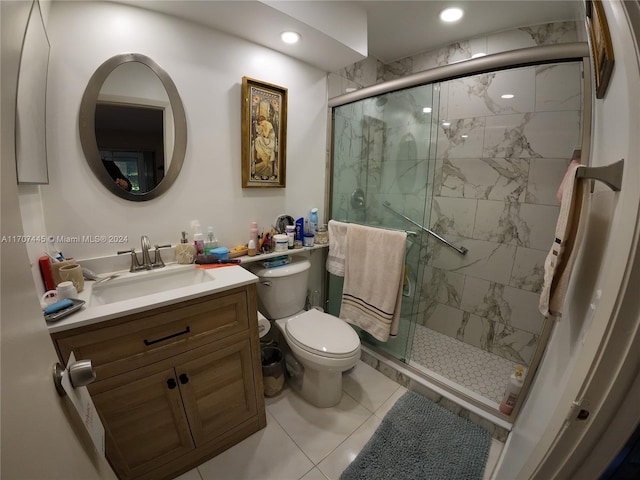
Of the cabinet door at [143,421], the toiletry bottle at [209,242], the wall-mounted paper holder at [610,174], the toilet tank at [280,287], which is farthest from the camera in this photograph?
the toilet tank at [280,287]

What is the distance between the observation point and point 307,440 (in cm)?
128

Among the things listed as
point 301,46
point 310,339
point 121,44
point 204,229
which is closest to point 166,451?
point 310,339

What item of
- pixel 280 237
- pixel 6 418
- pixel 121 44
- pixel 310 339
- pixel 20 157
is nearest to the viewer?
pixel 6 418

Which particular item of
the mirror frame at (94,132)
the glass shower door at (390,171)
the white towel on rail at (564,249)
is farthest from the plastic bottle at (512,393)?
the mirror frame at (94,132)

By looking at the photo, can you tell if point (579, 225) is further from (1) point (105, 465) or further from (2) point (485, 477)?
(1) point (105, 465)

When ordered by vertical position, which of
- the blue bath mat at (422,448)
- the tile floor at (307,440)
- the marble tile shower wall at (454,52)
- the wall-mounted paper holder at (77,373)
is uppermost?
the marble tile shower wall at (454,52)

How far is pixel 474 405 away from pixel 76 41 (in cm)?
267

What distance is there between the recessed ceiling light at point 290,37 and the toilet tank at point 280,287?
1329 millimetres

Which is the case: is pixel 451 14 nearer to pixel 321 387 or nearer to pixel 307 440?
pixel 321 387

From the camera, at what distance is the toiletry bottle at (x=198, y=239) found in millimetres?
1353

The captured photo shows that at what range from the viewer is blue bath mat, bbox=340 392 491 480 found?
1.12 m

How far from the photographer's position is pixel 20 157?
74 centimetres

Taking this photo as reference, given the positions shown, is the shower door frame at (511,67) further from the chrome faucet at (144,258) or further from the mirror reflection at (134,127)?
the chrome faucet at (144,258)

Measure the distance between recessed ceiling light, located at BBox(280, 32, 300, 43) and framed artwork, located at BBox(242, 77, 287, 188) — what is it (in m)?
0.24
